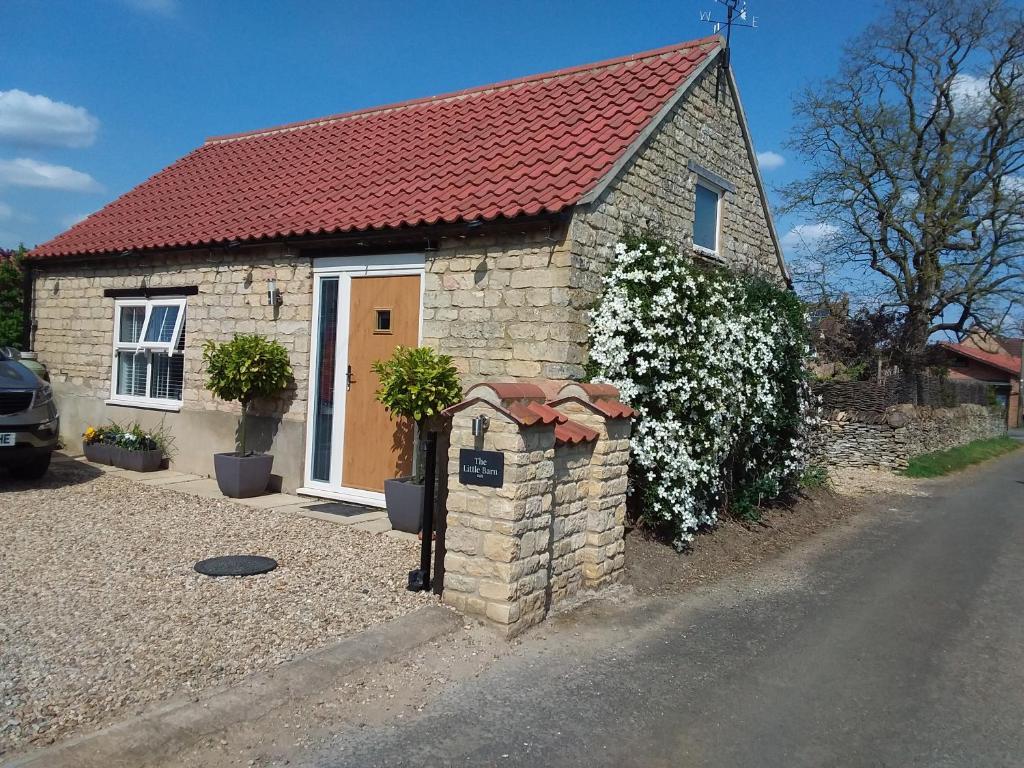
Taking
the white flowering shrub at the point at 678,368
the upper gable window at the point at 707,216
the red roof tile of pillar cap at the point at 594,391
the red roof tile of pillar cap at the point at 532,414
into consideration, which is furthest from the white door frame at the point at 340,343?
the upper gable window at the point at 707,216

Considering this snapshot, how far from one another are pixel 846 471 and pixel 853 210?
12.7 m

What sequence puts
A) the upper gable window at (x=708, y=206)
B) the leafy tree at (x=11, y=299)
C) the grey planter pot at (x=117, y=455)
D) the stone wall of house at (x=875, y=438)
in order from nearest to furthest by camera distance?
the upper gable window at (x=708, y=206) → the grey planter pot at (x=117, y=455) → the leafy tree at (x=11, y=299) → the stone wall of house at (x=875, y=438)

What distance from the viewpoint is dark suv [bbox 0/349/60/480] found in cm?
858

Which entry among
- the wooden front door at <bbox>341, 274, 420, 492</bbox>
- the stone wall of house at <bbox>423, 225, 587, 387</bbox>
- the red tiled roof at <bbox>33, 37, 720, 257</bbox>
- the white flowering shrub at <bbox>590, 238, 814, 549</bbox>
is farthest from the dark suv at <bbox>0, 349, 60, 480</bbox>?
the white flowering shrub at <bbox>590, 238, 814, 549</bbox>

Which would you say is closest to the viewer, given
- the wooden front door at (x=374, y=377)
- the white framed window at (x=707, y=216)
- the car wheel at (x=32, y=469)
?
the wooden front door at (x=374, y=377)

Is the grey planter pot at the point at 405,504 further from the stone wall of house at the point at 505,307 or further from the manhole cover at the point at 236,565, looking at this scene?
the manhole cover at the point at 236,565

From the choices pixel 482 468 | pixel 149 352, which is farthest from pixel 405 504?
pixel 149 352

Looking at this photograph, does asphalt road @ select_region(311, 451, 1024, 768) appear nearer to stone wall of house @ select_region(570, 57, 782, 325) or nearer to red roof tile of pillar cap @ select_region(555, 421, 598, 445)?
red roof tile of pillar cap @ select_region(555, 421, 598, 445)

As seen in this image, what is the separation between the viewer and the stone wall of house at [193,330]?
30.9 ft

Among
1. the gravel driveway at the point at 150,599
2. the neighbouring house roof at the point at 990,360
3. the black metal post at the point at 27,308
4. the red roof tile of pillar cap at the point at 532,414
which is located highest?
the neighbouring house roof at the point at 990,360

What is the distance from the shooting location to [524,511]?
17.2ft

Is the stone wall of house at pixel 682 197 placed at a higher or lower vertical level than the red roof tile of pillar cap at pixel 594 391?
higher

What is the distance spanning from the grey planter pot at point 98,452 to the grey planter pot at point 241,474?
2.66 meters

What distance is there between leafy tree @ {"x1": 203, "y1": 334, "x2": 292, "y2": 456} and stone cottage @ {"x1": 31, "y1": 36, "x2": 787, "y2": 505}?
0.22m
